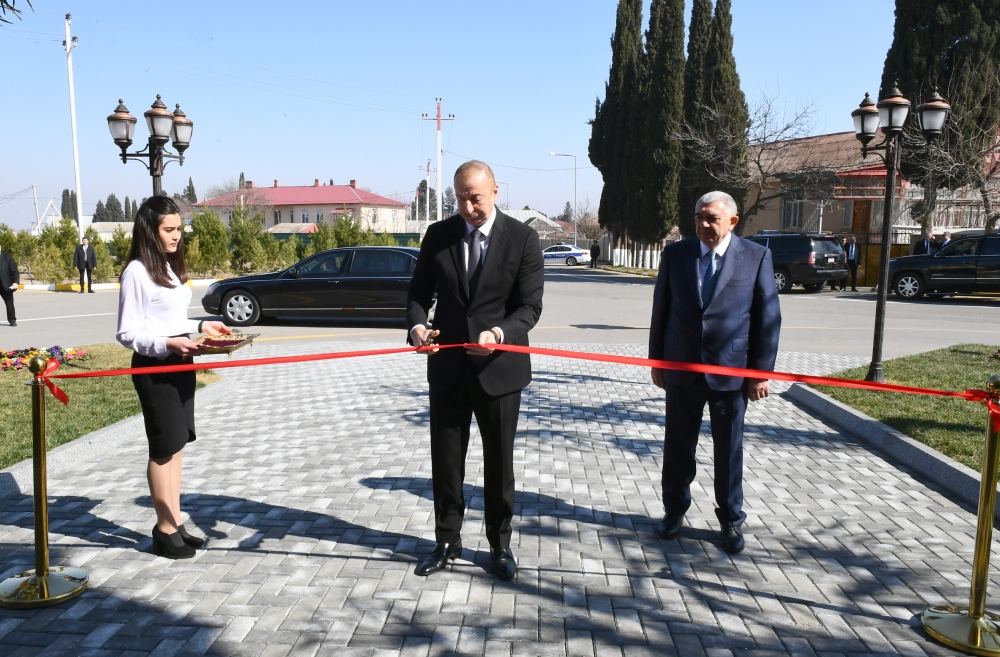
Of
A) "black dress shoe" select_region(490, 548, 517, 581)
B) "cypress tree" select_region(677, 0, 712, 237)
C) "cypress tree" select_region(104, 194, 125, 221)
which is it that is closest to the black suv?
"cypress tree" select_region(677, 0, 712, 237)

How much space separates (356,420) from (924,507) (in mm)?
4656

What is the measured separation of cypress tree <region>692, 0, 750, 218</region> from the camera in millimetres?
33781

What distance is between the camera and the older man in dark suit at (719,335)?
409 cm

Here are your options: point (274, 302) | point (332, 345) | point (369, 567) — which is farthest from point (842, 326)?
point (369, 567)

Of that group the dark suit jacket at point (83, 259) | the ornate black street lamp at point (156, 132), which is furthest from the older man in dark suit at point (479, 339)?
the dark suit jacket at point (83, 259)

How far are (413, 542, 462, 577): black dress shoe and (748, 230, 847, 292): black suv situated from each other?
22426 mm

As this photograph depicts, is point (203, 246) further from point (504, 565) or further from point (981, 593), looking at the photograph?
point (981, 593)

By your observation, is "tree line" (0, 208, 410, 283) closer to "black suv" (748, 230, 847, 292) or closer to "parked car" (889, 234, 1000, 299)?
"black suv" (748, 230, 847, 292)

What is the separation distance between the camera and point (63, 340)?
42.3 ft

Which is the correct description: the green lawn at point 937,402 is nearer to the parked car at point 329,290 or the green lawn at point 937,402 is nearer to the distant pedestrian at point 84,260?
the parked car at point 329,290

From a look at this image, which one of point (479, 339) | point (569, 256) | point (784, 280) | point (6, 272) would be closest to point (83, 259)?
point (6, 272)

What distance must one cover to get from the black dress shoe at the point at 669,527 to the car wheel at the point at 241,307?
12414mm

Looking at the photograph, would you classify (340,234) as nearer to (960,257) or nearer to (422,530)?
(960,257)

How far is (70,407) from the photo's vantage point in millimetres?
7344
